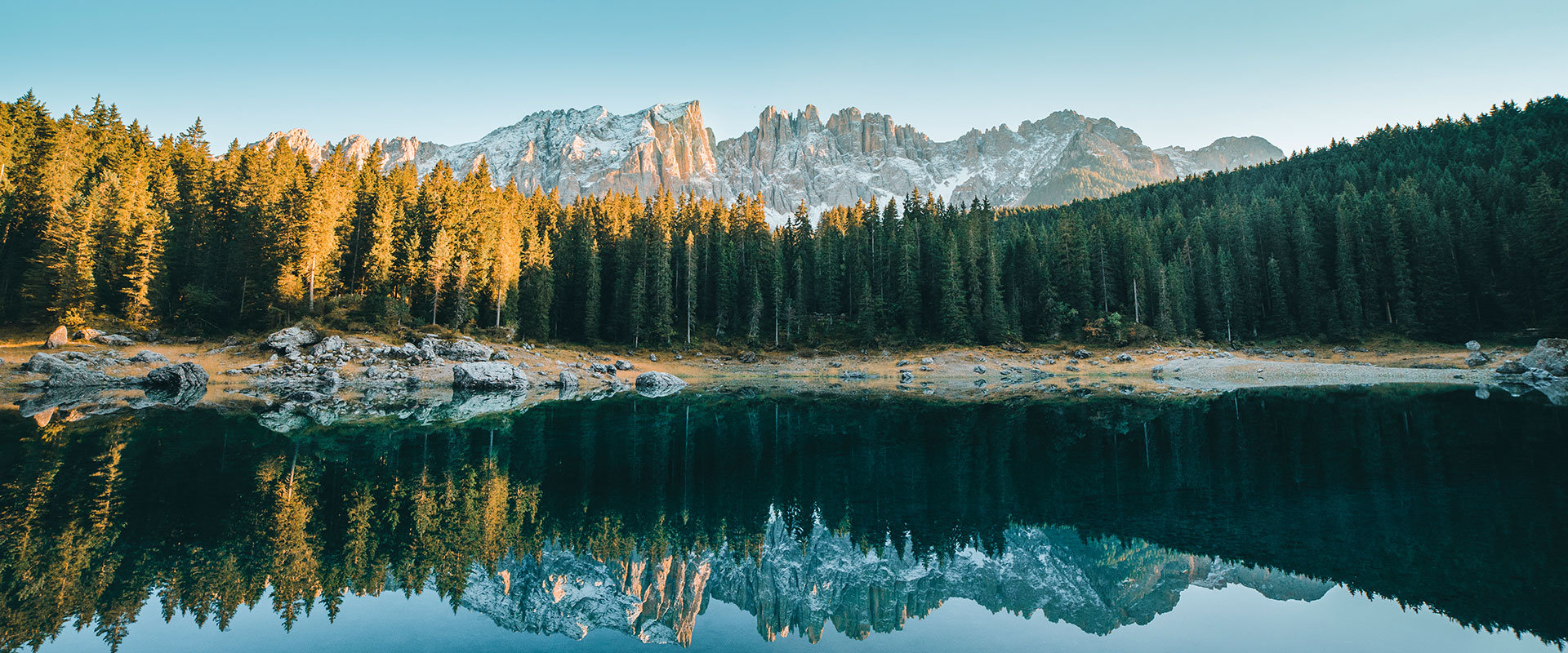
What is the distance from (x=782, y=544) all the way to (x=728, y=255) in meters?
75.8

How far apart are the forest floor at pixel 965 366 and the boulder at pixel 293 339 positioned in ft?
5.03

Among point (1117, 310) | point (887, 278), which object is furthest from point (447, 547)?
point (1117, 310)

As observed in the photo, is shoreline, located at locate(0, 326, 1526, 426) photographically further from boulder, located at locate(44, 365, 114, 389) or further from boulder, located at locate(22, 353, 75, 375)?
boulder, located at locate(44, 365, 114, 389)

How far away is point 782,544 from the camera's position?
487 inches

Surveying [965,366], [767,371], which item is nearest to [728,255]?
[767,371]

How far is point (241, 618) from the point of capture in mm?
8453

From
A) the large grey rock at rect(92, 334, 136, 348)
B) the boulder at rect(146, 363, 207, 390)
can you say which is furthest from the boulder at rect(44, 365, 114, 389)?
the large grey rock at rect(92, 334, 136, 348)

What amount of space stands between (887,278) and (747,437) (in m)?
63.6

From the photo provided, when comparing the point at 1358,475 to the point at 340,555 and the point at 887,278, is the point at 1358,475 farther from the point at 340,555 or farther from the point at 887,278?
the point at 887,278

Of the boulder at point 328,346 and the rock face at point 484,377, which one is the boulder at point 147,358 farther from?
the rock face at point 484,377

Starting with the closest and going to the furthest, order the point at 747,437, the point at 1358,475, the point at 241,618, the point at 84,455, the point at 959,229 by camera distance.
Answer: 1. the point at 241,618
2. the point at 1358,475
3. the point at 84,455
4. the point at 747,437
5. the point at 959,229

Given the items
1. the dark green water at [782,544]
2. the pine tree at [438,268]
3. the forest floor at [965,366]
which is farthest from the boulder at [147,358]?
the dark green water at [782,544]

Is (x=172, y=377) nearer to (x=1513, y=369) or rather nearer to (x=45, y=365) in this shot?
(x=45, y=365)

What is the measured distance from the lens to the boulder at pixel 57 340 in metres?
39.8
